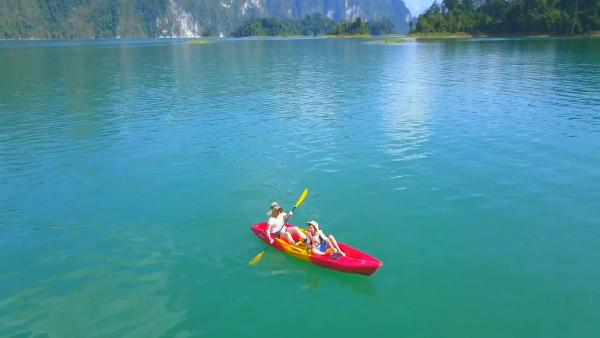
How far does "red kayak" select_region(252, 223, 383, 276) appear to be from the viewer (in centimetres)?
1706

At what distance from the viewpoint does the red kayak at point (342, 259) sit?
1706 centimetres

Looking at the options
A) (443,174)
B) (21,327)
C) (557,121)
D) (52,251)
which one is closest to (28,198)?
(52,251)

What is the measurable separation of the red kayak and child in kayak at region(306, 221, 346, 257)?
0.19 metres

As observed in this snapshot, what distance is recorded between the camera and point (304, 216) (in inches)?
907

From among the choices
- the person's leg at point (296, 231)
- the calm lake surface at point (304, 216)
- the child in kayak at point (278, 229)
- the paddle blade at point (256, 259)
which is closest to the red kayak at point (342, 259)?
the child in kayak at point (278, 229)

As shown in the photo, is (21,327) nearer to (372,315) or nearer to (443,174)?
(372,315)

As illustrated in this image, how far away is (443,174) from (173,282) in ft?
56.1

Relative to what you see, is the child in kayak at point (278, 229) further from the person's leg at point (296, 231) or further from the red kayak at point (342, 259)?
the red kayak at point (342, 259)

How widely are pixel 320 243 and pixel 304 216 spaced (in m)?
4.64

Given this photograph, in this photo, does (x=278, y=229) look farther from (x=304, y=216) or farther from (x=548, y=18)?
(x=548, y=18)

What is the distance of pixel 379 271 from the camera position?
59.2 feet

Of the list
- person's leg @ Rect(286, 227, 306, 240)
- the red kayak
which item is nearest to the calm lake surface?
the red kayak

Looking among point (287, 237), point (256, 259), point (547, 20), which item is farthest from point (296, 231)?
point (547, 20)

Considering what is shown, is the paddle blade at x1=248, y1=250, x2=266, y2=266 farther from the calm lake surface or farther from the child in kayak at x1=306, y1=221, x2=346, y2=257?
the child in kayak at x1=306, y1=221, x2=346, y2=257
